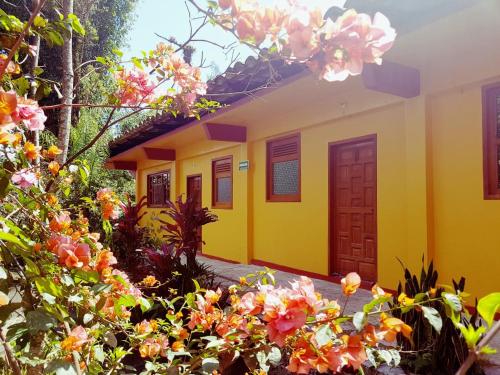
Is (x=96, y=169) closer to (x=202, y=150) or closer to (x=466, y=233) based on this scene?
(x=202, y=150)

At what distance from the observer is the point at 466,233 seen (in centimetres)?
408

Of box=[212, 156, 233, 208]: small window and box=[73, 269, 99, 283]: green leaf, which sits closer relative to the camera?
box=[73, 269, 99, 283]: green leaf

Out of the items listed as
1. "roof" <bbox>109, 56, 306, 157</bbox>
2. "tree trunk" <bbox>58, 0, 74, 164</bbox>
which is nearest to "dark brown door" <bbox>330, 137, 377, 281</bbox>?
"roof" <bbox>109, 56, 306, 157</bbox>

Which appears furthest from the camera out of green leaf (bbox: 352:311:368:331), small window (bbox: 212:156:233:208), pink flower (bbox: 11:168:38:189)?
small window (bbox: 212:156:233:208)

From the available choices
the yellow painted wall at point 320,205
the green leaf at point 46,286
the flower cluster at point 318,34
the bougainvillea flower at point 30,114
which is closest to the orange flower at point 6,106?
the bougainvillea flower at point 30,114

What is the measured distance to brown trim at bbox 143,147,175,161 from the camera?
1036 cm

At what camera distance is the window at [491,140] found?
3.87 meters

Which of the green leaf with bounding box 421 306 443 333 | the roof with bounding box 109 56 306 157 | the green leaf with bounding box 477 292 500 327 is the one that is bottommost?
the green leaf with bounding box 421 306 443 333

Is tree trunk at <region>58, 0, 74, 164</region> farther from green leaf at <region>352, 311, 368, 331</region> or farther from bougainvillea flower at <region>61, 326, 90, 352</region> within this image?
green leaf at <region>352, 311, 368, 331</region>

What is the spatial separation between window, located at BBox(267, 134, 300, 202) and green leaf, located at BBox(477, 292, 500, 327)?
5.67m

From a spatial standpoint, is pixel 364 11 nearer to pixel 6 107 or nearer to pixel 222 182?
pixel 6 107

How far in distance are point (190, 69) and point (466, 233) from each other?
138 inches

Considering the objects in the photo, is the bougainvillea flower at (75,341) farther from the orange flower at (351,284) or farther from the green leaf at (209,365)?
the orange flower at (351,284)

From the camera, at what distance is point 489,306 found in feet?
2.21
